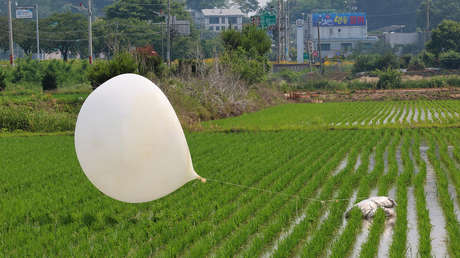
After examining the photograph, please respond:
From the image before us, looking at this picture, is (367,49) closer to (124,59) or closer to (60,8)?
(60,8)

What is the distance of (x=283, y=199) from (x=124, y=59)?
17662 millimetres

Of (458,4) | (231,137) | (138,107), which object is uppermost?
(458,4)

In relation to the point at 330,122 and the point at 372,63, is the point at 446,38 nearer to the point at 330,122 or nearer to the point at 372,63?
the point at 372,63

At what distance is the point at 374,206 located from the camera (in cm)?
929

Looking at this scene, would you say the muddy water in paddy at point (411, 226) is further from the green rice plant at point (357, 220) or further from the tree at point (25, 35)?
the tree at point (25, 35)

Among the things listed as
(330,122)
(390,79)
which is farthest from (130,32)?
(330,122)

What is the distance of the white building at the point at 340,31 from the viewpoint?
116312 mm

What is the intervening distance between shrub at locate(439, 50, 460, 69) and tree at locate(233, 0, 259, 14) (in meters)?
97.0

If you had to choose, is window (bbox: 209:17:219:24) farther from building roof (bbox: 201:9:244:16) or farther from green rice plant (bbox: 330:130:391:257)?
green rice plant (bbox: 330:130:391:257)

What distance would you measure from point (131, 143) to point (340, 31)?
114918 mm

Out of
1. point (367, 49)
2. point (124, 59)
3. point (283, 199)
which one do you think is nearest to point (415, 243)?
point (283, 199)

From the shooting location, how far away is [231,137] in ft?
70.2

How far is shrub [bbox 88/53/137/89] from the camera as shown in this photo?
26.6 meters

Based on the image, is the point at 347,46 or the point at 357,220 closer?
the point at 357,220
